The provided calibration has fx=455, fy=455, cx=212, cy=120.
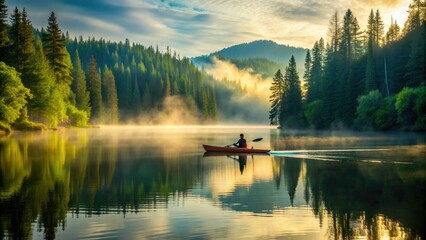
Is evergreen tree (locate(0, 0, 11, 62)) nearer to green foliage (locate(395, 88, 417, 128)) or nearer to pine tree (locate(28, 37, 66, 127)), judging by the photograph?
pine tree (locate(28, 37, 66, 127))

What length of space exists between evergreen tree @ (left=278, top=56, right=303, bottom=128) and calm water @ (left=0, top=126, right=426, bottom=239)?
3083 inches

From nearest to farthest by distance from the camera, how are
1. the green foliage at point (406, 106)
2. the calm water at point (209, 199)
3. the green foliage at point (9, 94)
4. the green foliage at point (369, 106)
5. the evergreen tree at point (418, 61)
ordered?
the calm water at point (209, 199) → the green foliage at point (9, 94) → the green foliage at point (406, 106) → the evergreen tree at point (418, 61) → the green foliage at point (369, 106)

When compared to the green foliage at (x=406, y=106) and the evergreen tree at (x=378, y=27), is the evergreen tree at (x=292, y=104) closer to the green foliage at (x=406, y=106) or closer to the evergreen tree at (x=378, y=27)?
the evergreen tree at (x=378, y=27)

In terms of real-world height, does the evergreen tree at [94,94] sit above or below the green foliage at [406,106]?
above

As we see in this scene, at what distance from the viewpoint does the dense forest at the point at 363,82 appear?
7606 centimetres

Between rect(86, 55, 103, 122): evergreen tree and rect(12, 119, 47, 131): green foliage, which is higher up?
rect(86, 55, 103, 122): evergreen tree

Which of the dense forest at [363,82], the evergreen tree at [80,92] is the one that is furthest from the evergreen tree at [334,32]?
the evergreen tree at [80,92]

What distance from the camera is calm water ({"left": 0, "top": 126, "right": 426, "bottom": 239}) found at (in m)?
12.4

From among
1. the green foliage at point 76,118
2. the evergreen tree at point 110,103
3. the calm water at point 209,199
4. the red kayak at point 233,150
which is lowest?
the calm water at point 209,199

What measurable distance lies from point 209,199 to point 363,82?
7936 centimetres

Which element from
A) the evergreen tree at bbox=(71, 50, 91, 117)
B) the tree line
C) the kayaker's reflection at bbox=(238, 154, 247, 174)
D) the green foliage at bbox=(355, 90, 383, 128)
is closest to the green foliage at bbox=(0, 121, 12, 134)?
the tree line

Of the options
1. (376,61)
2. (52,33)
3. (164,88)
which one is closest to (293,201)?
(52,33)

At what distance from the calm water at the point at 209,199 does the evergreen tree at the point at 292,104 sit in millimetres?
78320

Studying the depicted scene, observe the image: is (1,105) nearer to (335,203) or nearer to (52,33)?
(52,33)
